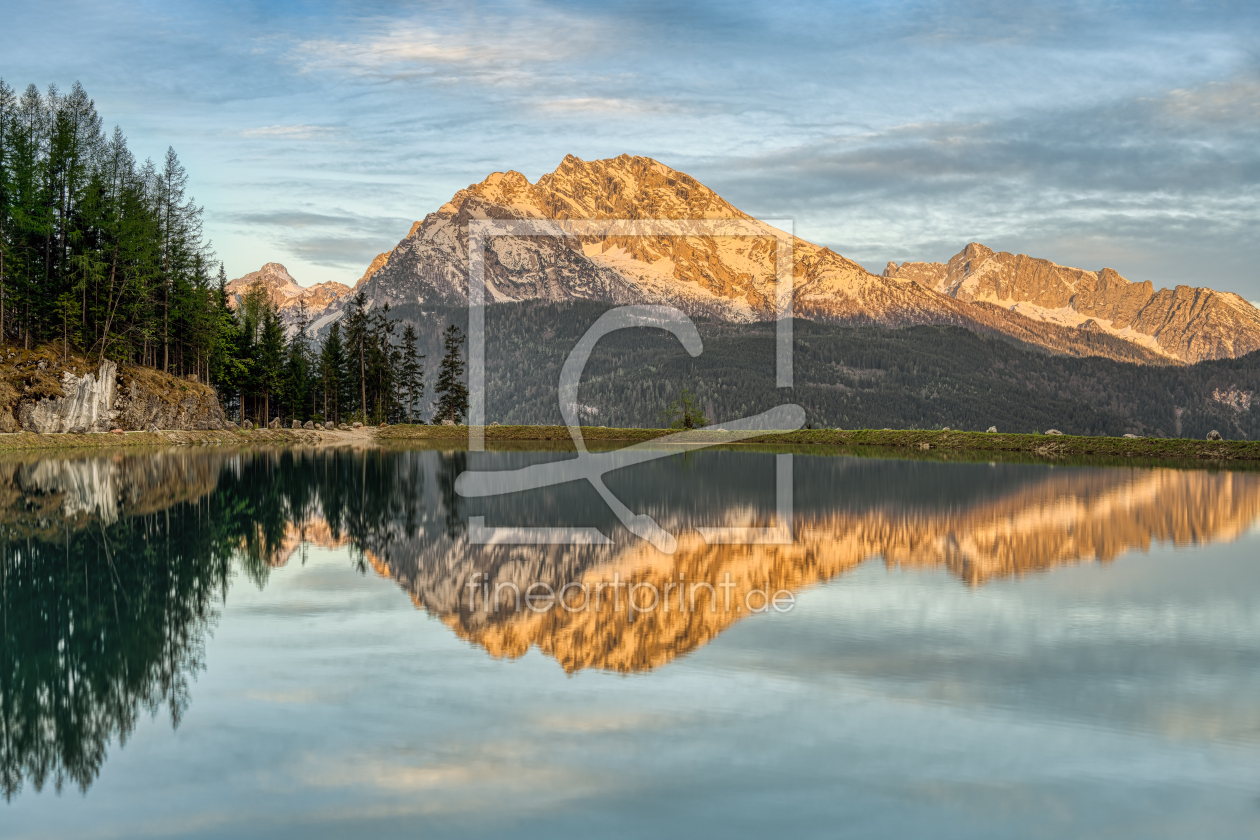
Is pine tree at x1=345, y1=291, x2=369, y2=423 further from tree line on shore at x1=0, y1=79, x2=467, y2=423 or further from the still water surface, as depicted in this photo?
the still water surface

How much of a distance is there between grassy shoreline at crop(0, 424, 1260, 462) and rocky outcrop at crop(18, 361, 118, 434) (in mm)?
1137

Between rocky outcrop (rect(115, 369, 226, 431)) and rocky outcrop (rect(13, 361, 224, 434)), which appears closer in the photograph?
rocky outcrop (rect(13, 361, 224, 434))

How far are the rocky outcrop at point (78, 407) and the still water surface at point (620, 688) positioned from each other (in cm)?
4974

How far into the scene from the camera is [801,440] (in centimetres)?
12219

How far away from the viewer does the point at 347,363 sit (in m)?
134

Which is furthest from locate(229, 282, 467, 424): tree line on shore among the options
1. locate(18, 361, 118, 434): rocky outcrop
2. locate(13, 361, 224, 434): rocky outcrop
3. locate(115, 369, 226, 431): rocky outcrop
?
locate(18, 361, 118, 434): rocky outcrop

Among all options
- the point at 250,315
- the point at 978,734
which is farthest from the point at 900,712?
the point at 250,315

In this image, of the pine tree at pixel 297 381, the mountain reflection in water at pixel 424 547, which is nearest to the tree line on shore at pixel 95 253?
the pine tree at pixel 297 381

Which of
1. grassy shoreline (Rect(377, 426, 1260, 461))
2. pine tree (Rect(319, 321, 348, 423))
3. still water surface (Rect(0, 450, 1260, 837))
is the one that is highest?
pine tree (Rect(319, 321, 348, 423))

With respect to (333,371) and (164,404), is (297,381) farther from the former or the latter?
(164,404)

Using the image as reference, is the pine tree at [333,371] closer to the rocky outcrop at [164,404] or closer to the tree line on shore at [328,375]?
the tree line on shore at [328,375]

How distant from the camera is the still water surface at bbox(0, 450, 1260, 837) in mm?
10469

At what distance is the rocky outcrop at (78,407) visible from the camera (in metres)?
75.6

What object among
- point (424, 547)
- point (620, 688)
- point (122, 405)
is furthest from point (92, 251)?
point (620, 688)
